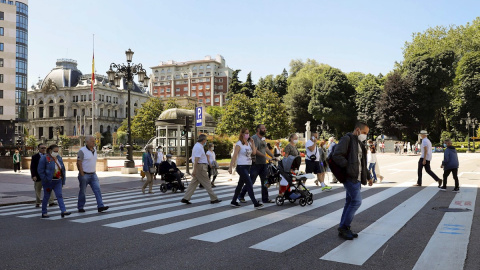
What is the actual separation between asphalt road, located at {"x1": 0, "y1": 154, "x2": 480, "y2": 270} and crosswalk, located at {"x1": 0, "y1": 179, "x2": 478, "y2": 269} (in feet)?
0.05

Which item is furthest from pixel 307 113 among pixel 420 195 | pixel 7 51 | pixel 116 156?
pixel 420 195

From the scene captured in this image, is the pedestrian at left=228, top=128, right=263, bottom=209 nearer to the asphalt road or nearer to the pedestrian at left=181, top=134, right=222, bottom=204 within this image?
the asphalt road

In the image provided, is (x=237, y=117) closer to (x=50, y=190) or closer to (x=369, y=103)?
(x=369, y=103)

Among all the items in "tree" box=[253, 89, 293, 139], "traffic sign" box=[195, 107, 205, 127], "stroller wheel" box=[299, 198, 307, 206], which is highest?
"tree" box=[253, 89, 293, 139]

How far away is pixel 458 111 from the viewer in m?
61.0

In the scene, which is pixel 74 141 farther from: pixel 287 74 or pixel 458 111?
pixel 458 111

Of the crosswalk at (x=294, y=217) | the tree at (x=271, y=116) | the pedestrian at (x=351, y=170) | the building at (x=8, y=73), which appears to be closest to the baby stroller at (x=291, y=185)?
the crosswalk at (x=294, y=217)

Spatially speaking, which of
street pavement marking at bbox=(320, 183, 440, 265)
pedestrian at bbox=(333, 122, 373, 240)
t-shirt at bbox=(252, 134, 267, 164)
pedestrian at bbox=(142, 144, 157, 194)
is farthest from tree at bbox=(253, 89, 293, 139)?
pedestrian at bbox=(333, 122, 373, 240)

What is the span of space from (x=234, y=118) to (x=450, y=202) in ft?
137

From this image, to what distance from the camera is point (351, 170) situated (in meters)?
5.79

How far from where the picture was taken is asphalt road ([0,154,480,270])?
15.7 ft

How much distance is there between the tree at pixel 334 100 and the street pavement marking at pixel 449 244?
5704cm

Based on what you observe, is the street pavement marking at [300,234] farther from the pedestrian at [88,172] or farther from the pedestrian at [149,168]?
the pedestrian at [149,168]

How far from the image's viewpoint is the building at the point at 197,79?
132 meters
